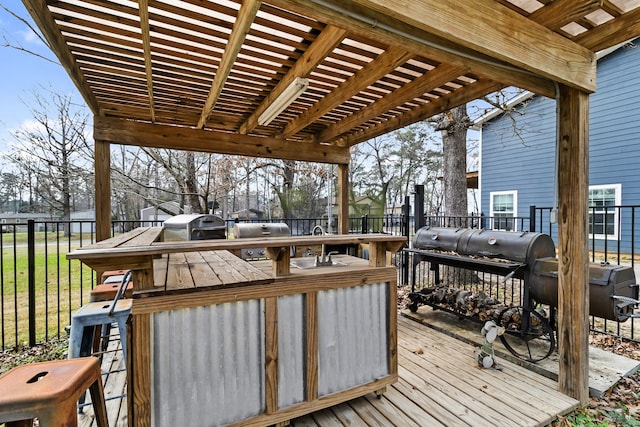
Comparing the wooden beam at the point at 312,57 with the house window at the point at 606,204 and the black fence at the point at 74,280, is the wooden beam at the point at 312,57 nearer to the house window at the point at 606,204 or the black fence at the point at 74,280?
the black fence at the point at 74,280

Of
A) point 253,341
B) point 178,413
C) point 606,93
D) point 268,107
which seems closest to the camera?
point 178,413

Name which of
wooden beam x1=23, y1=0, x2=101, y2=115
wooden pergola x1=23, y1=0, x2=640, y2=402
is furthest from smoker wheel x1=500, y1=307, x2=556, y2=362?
wooden beam x1=23, y1=0, x2=101, y2=115

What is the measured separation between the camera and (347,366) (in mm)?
2186

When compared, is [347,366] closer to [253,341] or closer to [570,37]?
[253,341]

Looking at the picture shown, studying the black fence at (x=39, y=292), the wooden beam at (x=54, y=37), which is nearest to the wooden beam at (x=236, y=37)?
the wooden beam at (x=54, y=37)

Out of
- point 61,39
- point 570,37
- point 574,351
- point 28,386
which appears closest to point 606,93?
point 570,37

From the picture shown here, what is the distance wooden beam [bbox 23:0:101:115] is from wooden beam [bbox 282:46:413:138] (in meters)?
2.23

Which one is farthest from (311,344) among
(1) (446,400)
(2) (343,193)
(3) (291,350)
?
(2) (343,193)

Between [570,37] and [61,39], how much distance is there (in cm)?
357

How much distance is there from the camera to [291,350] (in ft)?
6.56

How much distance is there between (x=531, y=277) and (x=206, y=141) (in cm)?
410

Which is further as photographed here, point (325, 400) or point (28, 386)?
point (325, 400)

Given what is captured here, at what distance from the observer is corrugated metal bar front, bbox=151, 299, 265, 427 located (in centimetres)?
167

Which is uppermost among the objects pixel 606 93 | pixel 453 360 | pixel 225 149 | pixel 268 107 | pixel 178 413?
pixel 606 93
